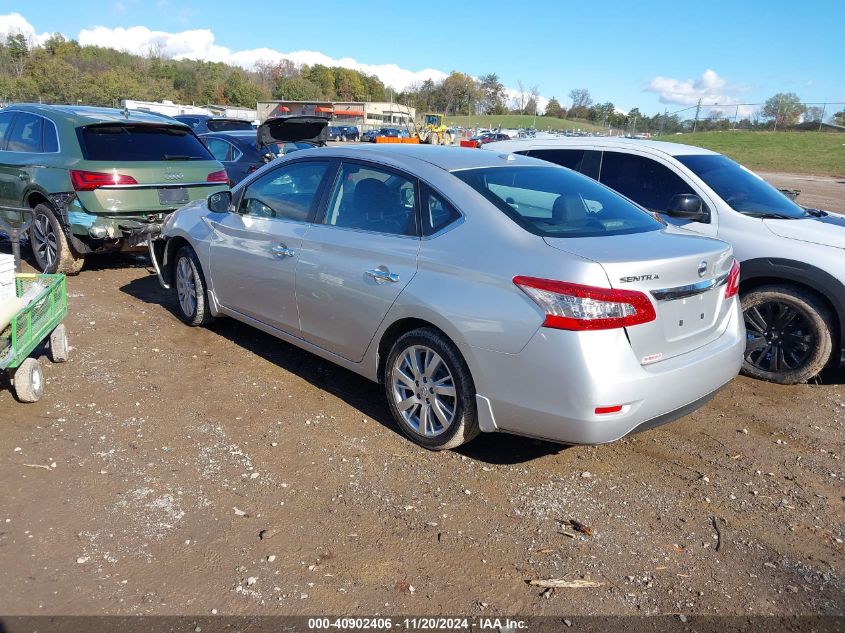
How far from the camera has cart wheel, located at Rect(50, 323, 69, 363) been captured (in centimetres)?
488

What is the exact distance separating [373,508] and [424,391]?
2.52 feet

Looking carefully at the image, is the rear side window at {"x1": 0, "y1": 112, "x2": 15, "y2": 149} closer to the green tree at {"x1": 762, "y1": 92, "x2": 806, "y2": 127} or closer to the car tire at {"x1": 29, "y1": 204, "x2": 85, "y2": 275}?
the car tire at {"x1": 29, "y1": 204, "x2": 85, "y2": 275}

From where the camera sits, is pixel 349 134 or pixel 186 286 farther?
pixel 349 134

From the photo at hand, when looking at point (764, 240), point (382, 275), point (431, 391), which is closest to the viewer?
point (431, 391)

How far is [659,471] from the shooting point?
3707mm

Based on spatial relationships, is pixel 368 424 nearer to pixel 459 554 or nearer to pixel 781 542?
pixel 459 554

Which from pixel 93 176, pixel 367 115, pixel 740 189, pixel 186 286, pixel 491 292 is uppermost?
pixel 367 115

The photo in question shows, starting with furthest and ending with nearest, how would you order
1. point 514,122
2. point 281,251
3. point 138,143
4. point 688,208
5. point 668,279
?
1. point 514,122
2. point 138,143
3. point 688,208
4. point 281,251
5. point 668,279

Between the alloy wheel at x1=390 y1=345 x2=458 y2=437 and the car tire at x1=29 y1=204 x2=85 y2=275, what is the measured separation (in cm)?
490

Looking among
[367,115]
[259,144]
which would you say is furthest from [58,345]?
[367,115]

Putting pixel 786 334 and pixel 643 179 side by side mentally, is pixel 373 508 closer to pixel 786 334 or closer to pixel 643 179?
pixel 786 334

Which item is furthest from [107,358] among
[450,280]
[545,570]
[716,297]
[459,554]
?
[716,297]

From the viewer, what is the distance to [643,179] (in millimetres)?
5730

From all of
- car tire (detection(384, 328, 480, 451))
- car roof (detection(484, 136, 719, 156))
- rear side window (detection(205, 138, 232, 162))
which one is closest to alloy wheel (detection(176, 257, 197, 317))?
car tire (detection(384, 328, 480, 451))
